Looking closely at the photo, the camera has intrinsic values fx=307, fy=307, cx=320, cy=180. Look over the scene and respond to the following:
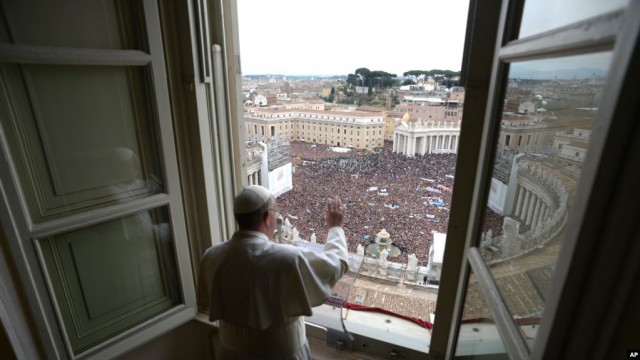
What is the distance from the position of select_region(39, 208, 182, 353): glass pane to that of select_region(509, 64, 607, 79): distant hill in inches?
50.6

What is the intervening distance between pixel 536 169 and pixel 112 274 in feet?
4.69

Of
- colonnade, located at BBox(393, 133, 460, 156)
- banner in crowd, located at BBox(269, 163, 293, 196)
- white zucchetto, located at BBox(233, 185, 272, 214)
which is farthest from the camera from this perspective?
banner in crowd, located at BBox(269, 163, 293, 196)

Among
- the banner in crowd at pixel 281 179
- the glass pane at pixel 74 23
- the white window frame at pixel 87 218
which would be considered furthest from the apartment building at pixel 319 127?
the glass pane at pixel 74 23

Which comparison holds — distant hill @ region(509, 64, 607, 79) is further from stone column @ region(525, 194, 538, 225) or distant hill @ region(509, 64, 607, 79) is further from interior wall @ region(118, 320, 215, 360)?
interior wall @ region(118, 320, 215, 360)

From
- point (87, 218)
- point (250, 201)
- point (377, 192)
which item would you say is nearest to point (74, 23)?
point (87, 218)

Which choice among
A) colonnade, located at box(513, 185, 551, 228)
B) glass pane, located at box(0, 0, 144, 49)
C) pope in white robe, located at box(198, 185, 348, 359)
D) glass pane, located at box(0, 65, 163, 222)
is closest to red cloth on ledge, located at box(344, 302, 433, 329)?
pope in white robe, located at box(198, 185, 348, 359)

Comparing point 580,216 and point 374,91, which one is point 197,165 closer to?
point 374,91

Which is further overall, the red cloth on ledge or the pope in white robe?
the red cloth on ledge

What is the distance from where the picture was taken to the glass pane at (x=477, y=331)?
743 millimetres

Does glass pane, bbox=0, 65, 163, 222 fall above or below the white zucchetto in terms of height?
above

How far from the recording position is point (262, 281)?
37.9 inches

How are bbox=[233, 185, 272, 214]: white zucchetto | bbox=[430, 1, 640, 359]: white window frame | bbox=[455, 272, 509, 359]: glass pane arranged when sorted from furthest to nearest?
bbox=[233, 185, 272, 214]: white zucchetto < bbox=[455, 272, 509, 359]: glass pane < bbox=[430, 1, 640, 359]: white window frame

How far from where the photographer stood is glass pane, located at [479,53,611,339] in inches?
19.1

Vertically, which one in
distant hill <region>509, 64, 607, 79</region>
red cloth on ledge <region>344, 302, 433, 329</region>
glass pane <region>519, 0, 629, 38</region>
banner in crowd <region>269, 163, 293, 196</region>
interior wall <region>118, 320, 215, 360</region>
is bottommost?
interior wall <region>118, 320, 215, 360</region>
